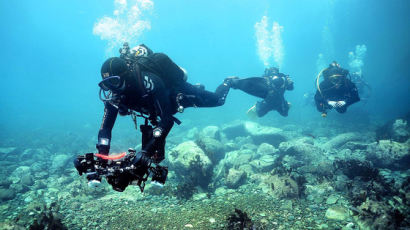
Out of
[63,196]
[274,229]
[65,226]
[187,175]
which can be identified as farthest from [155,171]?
[63,196]

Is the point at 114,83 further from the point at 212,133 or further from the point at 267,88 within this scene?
the point at 212,133

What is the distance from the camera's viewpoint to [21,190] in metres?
9.58

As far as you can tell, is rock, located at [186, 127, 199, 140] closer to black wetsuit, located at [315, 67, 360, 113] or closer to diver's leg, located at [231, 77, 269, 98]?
diver's leg, located at [231, 77, 269, 98]

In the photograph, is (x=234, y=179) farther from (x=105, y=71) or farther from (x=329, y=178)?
(x=105, y=71)

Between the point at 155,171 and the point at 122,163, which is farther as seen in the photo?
the point at 155,171

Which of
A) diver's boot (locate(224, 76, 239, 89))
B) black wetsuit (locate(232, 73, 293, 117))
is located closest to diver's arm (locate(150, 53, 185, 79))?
diver's boot (locate(224, 76, 239, 89))

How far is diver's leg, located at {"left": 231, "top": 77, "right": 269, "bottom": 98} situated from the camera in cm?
998

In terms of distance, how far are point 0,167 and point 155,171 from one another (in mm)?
18179

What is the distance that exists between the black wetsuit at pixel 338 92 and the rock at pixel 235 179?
5381 millimetres

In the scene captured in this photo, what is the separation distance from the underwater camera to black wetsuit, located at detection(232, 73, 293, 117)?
782 centimetres

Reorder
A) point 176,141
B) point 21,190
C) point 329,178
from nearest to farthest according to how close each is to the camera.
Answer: point 329,178 < point 21,190 < point 176,141

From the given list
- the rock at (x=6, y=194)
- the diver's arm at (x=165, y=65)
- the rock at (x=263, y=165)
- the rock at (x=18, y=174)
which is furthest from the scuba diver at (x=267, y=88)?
the rock at (x=18, y=174)

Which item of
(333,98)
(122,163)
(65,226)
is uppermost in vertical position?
(333,98)

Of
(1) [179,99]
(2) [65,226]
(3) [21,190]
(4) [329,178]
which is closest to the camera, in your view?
(1) [179,99]
